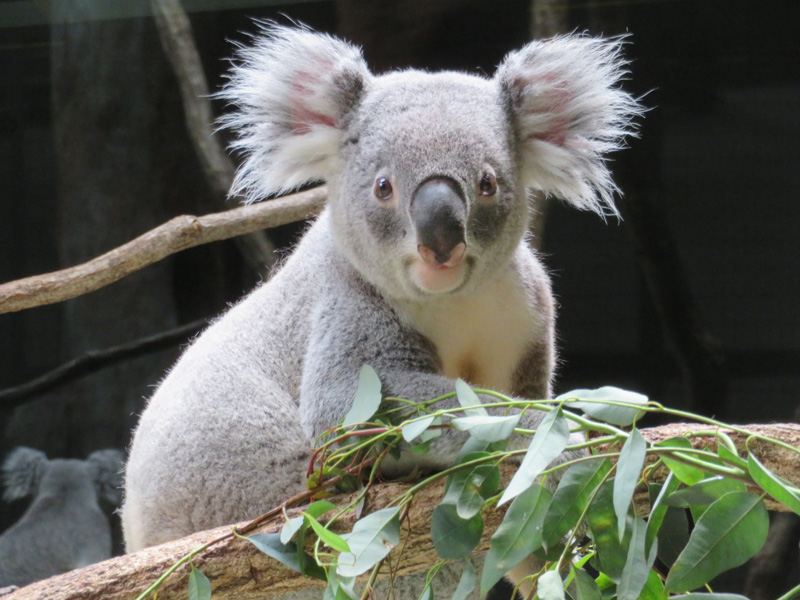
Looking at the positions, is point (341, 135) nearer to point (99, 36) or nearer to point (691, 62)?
point (691, 62)

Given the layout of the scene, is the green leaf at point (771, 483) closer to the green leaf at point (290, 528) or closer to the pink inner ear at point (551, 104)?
the green leaf at point (290, 528)

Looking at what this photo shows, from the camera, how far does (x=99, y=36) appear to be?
3.85 meters

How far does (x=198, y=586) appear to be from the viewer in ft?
4.27

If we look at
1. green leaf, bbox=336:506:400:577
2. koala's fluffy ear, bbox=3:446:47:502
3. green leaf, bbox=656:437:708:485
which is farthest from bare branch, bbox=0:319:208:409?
green leaf, bbox=656:437:708:485

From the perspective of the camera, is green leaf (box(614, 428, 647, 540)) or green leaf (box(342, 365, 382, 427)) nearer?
green leaf (box(614, 428, 647, 540))

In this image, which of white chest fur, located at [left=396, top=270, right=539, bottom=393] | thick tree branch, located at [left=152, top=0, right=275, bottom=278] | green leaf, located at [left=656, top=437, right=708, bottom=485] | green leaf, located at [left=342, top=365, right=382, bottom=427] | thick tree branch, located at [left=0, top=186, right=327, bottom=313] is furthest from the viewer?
thick tree branch, located at [left=152, top=0, right=275, bottom=278]

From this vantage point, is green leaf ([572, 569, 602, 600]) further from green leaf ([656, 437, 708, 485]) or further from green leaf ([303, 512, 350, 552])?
green leaf ([303, 512, 350, 552])

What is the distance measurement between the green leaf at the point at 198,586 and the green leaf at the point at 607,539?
1.94 ft

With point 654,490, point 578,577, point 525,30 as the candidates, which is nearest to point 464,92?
point 654,490

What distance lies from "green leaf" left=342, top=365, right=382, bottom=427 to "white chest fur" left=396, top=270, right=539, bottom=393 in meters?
0.30

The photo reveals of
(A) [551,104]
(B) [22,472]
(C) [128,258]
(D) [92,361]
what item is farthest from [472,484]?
(D) [92,361]

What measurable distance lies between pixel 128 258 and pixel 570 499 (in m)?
1.80

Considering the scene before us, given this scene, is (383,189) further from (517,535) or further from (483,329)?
(517,535)

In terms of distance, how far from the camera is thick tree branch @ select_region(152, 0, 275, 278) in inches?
142
